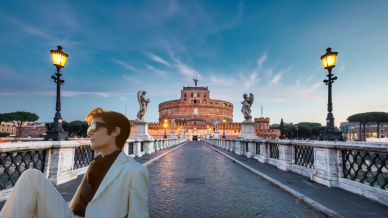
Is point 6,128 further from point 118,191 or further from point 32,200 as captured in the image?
point 118,191

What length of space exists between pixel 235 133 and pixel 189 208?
106m

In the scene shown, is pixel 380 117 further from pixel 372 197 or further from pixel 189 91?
pixel 372 197

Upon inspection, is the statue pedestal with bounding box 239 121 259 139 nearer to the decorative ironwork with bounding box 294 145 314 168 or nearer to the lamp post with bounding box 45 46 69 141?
the decorative ironwork with bounding box 294 145 314 168

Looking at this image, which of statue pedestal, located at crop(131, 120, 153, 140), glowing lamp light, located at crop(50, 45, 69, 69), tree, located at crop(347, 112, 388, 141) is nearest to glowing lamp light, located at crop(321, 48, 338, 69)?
glowing lamp light, located at crop(50, 45, 69, 69)

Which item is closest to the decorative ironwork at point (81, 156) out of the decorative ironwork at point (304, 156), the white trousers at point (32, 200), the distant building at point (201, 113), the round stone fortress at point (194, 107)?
the decorative ironwork at point (304, 156)

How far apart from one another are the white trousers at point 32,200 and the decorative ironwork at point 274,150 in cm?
1137

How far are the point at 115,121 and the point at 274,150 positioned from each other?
37.0 ft

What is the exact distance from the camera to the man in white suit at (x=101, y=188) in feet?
5.99

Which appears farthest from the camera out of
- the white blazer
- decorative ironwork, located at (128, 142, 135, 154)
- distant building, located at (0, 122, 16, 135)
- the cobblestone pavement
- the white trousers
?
distant building, located at (0, 122, 16, 135)

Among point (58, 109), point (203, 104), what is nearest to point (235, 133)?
point (203, 104)

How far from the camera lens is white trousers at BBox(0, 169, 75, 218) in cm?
179

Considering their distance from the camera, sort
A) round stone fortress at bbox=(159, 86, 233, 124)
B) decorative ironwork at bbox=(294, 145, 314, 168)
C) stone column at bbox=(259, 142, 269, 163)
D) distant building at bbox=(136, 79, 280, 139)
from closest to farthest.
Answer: decorative ironwork at bbox=(294, 145, 314, 168), stone column at bbox=(259, 142, 269, 163), distant building at bbox=(136, 79, 280, 139), round stone fortress at bbox=(159, 86, 233, 124)

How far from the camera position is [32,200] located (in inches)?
72.3

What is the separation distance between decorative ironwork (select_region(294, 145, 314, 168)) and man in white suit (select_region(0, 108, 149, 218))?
7.96m
